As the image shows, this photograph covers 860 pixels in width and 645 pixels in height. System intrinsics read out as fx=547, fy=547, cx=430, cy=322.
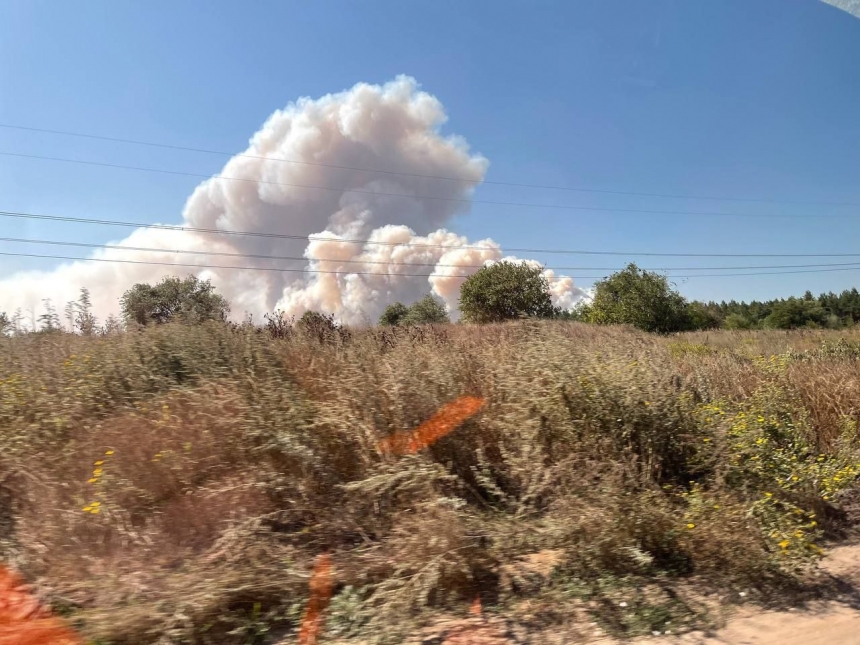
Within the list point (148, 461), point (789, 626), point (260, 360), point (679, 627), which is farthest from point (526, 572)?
point (260, 360)

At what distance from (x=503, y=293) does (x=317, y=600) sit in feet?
149

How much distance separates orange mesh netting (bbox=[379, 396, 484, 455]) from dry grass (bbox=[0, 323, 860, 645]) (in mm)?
58

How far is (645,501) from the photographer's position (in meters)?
4.26

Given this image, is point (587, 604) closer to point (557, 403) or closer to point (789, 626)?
point (789, 626)

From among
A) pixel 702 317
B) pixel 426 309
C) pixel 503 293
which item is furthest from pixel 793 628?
pixel 702 317

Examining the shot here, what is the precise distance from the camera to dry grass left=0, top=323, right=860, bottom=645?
347cm

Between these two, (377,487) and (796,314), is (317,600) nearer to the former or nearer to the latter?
(377,487)

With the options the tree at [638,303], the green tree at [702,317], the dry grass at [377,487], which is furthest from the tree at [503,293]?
the dry grass at [377,487]

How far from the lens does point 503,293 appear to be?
157 ft

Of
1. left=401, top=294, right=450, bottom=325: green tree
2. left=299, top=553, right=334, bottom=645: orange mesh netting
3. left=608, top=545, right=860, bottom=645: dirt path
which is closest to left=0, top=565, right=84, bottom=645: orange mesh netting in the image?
left=299, top=553, right=334, bottom=645: orange mesh netting

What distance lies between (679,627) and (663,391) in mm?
2535

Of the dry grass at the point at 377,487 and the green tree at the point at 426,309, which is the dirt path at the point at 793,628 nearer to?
the dry grass at the point at 377,487

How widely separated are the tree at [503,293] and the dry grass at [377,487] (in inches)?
1626

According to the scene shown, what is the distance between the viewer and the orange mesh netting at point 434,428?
4.67 meters
